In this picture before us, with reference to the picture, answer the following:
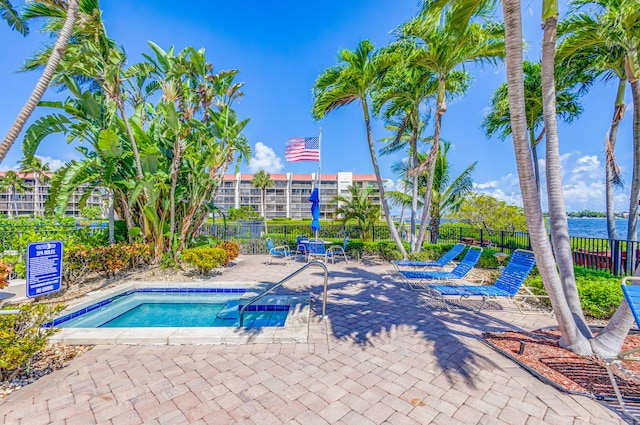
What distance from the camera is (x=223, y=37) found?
11.6m

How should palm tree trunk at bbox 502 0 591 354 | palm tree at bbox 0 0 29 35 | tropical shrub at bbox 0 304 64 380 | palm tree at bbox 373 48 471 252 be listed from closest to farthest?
1. tropical shrub at bbox 0 304 64 380
2. palm tree trunk at bbox 502 0 591 354
3. palm tree at bbox 0 0 29 35
4. palm tree at bbox 373 48 471 252

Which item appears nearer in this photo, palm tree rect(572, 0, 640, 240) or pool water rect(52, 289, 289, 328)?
pool water rect(52, 289, 289, 328)

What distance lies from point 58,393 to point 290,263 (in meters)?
8.23

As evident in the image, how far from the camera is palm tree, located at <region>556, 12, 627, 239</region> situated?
22.9 feet

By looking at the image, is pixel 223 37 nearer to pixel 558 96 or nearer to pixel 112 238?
pixel 112 238

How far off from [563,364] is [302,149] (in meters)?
14.1

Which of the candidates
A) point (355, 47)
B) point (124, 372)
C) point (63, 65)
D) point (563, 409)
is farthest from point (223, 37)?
point (563, 409)

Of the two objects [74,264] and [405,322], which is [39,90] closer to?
[74,264]

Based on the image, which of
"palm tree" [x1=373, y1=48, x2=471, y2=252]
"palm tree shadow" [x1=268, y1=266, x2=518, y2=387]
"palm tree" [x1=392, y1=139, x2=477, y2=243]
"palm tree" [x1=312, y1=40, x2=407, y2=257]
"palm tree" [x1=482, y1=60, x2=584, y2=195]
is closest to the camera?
"palm tree shadow" [x1=268, y1=266, x2=518, y2=387]

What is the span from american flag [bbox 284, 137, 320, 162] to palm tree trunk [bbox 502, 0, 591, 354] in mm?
12485

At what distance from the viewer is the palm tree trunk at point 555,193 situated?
3.72 metres

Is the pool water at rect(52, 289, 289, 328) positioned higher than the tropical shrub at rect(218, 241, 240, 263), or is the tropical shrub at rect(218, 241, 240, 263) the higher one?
the tropical shrub at rect(218, 241, 240, 263)

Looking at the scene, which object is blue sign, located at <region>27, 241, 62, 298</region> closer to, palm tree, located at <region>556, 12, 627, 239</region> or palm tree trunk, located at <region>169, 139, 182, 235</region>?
palm tree trunk, located at <region>169, 139, 182, 235</region>

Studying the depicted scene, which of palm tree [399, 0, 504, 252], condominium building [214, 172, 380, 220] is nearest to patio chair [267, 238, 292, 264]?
palm tree [399, 0, 504, 252]
